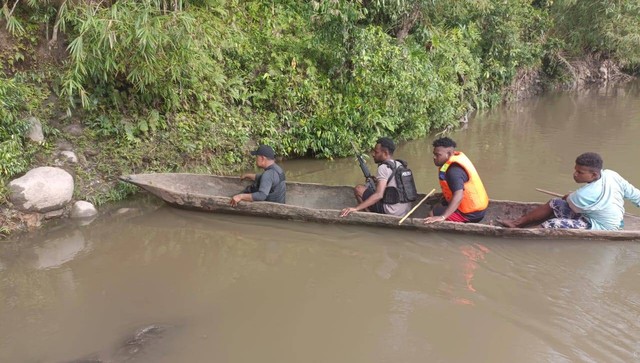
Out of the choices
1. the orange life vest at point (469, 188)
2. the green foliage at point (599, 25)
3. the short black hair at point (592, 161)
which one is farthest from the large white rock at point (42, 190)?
the green foliage at point (599, 25)

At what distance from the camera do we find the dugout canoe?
494cm

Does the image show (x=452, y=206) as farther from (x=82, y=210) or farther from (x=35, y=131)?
(x=35, y=131)

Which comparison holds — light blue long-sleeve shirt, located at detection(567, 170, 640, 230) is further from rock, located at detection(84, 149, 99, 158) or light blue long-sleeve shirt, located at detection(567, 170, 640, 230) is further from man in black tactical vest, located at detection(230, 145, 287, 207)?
rock, located at detection(84, 149, 99, 158)

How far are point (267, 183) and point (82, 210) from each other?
2.16 metres

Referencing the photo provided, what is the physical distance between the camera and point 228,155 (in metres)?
7.26

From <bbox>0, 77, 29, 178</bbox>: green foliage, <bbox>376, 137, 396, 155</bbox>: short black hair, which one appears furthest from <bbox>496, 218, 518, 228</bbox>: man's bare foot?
<bbox>0, 77, 29, 178</bbox>: green foliage

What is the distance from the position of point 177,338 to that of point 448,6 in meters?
10.0

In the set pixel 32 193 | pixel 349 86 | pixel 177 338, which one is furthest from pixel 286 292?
pixel 349 86

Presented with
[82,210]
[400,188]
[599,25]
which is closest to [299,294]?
[400,188]

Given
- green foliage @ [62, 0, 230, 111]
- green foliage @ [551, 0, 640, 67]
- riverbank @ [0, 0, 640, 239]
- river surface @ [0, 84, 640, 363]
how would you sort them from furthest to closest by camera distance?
green foliage @ [551, 0, 640, 67] < riverbank @ [0, 0, 640, 239] < green foliage @ [62, 0, 230, 111] < river surface @ [0, 84, 640, 363]

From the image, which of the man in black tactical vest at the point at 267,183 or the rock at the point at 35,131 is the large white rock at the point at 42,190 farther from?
the man in black tactical vest at the point at 267,183

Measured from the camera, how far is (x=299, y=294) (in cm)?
421

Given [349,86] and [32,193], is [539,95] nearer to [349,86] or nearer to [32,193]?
[349,86]

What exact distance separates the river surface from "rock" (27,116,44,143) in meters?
1.14
